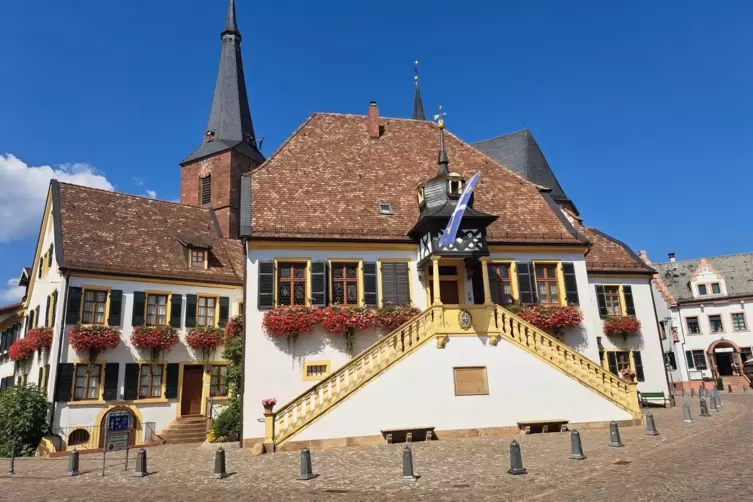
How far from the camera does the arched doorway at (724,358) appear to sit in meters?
46.0

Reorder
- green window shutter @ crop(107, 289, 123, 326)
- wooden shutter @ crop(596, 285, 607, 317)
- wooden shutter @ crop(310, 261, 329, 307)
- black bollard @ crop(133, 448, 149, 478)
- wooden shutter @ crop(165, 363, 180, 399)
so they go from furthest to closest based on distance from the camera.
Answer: wooden shutter @ crop(596, 285, 607, 317) → wooden shutter @ crop(165, 363, 180, 399) → green window shutter @ crop(107, 289, 123, 326) → wooden shutter @ crop(310, 261, 329, 307) → black bollard @ crop(133, 448, 149, 478)

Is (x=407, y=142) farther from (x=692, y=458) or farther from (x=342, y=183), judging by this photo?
(x=692, y=458)

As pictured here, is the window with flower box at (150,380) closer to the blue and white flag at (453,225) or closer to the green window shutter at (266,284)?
the green window shutter at (266,284)

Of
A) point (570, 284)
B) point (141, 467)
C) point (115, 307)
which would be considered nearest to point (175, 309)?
point (115, 307)

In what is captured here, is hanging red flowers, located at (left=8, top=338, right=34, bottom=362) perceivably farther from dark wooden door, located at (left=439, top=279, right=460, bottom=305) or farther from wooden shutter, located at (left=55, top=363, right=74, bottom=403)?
dark wooden door, located at (left=439, top=279, right=460, bottom=305)

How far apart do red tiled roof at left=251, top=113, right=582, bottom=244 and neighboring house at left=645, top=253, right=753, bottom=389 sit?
28.2 metres

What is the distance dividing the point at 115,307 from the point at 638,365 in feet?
75.8

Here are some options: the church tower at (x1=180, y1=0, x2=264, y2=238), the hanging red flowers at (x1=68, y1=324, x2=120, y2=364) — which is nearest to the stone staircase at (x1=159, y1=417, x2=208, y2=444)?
the hanging red flowers at (x1=68, y1=324, x2=120, y2=364)

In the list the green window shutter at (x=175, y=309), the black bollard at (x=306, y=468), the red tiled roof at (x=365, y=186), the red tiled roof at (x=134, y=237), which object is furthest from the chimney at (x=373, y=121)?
the black bollard at (x=306, y=468)

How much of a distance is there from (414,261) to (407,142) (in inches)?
275

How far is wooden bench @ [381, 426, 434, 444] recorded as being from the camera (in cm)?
1550

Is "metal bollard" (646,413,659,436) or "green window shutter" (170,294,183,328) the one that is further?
"green window shutter" (170,294,183,328)

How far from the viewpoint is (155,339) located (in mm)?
24234

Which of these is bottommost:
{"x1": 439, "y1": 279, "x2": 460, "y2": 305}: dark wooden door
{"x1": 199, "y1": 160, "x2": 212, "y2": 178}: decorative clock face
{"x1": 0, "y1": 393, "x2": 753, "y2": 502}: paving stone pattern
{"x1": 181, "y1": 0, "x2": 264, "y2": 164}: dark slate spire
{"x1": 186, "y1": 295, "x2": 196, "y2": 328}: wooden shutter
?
{"x1": 0, "y1": 393, "x2": 753, "y2": 502}: paving stone pattern
